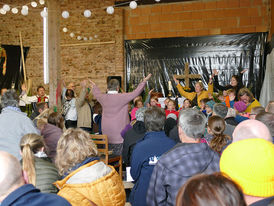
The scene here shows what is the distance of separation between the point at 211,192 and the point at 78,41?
1091 cm

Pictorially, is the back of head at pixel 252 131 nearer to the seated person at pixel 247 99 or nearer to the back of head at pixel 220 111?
the back of head at pixel 220 111

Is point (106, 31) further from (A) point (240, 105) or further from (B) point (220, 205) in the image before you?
(B) point (220, 205)

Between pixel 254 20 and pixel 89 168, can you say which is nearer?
pixel 89 168

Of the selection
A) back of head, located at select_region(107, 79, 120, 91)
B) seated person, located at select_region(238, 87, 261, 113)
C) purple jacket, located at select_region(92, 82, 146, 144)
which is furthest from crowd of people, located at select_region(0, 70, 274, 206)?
seated person, located at select_region(238, 87, 261, 113)

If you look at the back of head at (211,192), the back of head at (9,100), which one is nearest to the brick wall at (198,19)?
the back of head at (9,100)

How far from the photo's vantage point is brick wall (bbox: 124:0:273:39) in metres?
9.52

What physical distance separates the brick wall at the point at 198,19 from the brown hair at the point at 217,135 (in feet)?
24.1

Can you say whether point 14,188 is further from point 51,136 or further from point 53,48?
point 53,48

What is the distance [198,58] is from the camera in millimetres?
9820

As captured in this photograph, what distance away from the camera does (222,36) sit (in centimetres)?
969

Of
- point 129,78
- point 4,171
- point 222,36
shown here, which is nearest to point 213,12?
point 222,36

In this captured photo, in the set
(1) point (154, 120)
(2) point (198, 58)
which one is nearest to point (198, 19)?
(2) point (198, 58)

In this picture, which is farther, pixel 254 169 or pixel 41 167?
pixel 41 167

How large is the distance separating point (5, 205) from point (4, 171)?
0.13 metres
